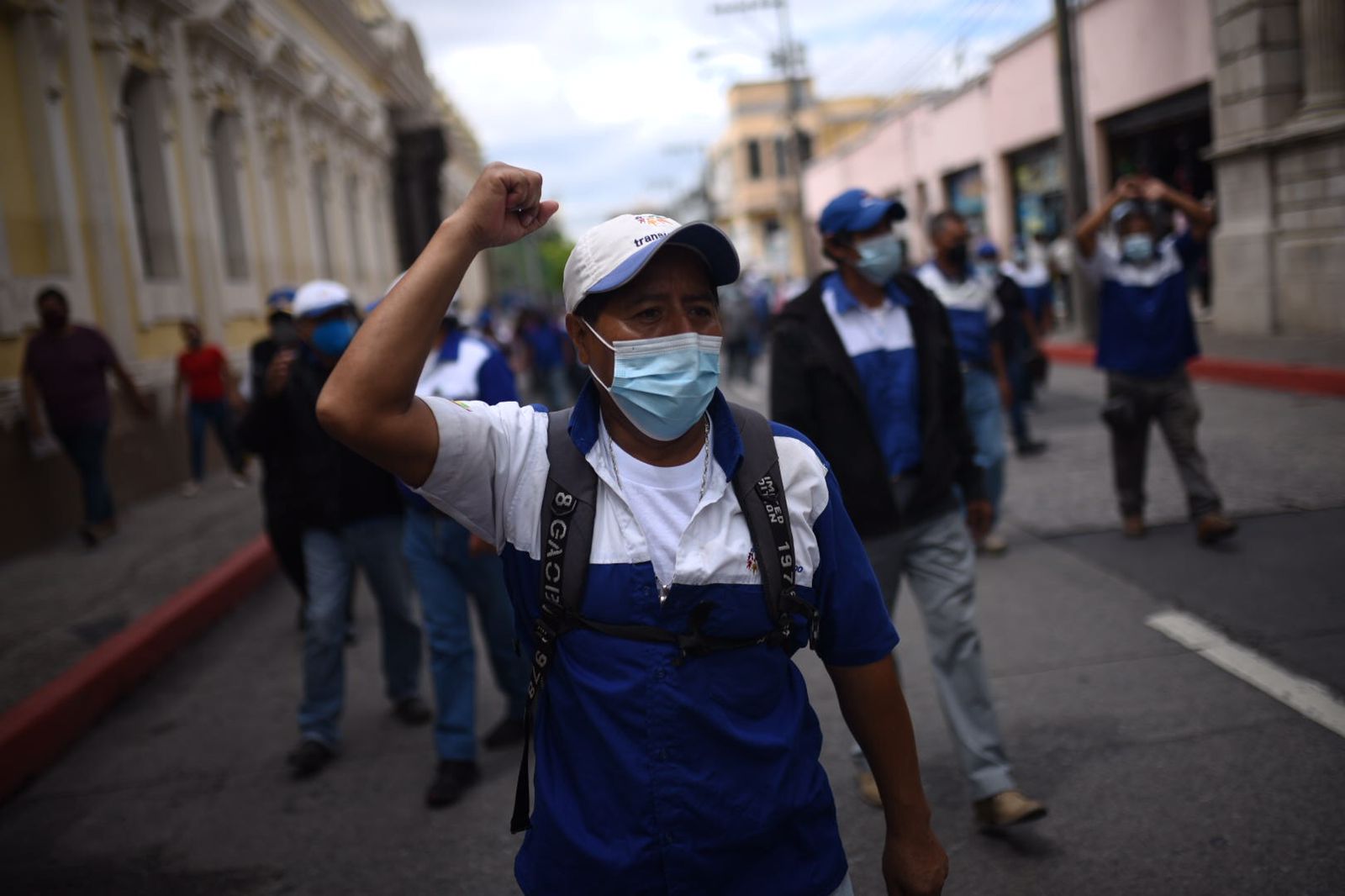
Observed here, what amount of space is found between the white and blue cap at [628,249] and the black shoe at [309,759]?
3.38 m

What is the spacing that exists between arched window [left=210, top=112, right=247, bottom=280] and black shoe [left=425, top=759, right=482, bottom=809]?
47.7 ft

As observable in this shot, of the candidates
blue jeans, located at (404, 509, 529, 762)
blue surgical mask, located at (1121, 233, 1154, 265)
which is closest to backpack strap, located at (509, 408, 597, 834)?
blue jeans, located at (404, 509, 529, 762)

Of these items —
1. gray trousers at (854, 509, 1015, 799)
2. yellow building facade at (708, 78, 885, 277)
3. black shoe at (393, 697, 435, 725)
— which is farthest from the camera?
yellow building facade at (708, 78, 885, 277)

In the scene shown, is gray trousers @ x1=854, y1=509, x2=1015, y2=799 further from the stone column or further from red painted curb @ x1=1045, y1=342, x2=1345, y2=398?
the stone column

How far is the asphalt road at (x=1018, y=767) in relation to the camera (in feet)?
11.4

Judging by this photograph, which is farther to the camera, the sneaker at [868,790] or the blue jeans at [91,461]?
the blue jeans at [91,461]

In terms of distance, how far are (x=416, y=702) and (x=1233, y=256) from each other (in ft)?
47.2

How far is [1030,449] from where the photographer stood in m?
10.1

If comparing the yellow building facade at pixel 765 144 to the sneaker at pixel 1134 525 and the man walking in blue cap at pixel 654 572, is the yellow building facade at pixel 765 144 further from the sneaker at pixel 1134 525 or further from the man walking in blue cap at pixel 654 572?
the man walking in blue cap at pixel 654 572

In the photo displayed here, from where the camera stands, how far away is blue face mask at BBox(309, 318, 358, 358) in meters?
4.84

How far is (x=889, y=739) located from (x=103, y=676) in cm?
506

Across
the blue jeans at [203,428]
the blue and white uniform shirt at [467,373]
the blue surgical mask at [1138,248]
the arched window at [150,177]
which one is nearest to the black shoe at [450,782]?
the blue and white uniform shirt at [467,373]

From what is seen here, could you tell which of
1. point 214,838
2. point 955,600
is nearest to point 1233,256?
point 955,600

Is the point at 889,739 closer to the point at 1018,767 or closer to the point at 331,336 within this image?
the point at 1018,767
